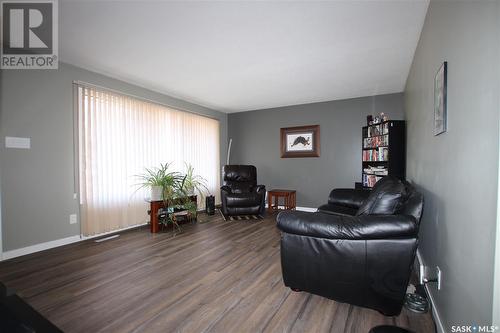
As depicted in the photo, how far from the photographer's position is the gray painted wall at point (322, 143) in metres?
4.50

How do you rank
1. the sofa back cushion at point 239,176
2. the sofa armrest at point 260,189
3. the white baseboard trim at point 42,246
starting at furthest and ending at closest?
1. the sofa back cushion at point 239,176
2. the sofa armrest at point 260,189
3. the white baseboard trim at point 42,246

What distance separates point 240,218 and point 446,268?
3.35 meters

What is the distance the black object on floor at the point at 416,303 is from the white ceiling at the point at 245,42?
2.32m

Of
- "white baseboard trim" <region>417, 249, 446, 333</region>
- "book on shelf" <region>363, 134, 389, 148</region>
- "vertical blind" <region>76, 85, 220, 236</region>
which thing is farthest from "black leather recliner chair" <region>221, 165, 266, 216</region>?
"white baseboard trim" <region>417, 249, 446, 333</region>

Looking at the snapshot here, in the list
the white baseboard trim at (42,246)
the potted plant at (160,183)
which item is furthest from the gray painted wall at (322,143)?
the white baseboard trim at (42,246)

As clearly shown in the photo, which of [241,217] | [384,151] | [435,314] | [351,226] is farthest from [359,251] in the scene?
[241,217]

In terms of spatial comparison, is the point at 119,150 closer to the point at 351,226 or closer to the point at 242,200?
the point at 242,200

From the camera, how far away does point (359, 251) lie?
1.41 metres

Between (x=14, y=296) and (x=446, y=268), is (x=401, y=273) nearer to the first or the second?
(x=446, y=268)

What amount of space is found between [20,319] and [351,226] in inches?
67.1

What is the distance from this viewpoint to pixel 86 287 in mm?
1930

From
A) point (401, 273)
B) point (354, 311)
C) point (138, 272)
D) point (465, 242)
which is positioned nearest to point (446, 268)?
point (401, 273)

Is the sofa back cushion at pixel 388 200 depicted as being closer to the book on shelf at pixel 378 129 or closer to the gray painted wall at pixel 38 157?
the book on shelf at pixel 378 129

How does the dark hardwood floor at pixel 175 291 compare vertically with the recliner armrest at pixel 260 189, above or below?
below
